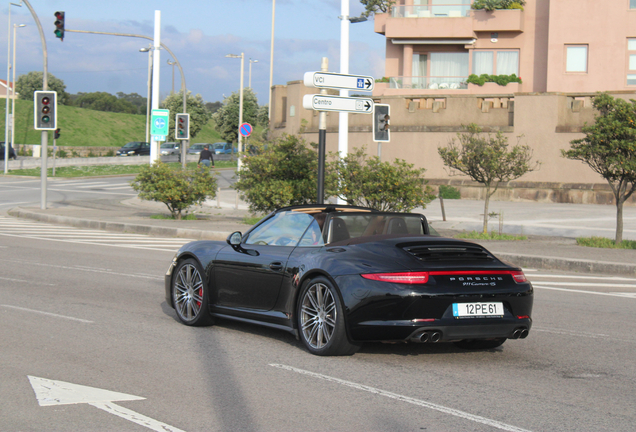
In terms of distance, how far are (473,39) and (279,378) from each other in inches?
1597

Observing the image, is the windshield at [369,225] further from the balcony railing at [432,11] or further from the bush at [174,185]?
the balcony railing at [432,11]

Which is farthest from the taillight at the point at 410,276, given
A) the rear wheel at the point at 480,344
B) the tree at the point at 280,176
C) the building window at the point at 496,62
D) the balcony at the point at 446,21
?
the building window at the point at 496,62

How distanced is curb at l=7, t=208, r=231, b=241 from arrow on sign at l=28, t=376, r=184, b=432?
13.0 metres

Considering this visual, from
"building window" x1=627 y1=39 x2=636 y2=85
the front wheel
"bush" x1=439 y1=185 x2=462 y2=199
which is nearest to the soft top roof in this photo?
the front wheel

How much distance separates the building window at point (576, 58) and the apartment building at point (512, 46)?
1.3 inches

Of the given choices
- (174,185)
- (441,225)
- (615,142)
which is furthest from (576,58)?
(615,142)

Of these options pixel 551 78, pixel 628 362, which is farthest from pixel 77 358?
pixel 551 78

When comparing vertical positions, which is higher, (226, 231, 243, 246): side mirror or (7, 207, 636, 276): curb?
(226, 231, 243, 246): side mirror

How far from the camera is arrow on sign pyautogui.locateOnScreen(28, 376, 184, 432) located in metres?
4.87

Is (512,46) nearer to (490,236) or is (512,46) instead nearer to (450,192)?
(450,192)

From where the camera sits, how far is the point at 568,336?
7871mm

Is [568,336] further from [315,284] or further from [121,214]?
[121,214]

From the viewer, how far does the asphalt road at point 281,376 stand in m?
4.84

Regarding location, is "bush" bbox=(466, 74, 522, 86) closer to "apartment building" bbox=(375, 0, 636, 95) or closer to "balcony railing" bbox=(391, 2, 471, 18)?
"apartment building" bbox=(375, 0, 636, 95)
